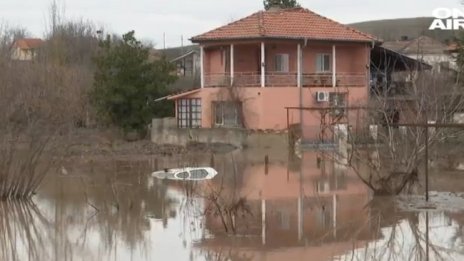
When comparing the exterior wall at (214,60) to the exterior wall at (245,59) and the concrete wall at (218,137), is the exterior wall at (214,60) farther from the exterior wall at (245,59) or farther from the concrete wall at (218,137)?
the concrete wall at (218,137)

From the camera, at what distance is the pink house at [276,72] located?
1571 inches

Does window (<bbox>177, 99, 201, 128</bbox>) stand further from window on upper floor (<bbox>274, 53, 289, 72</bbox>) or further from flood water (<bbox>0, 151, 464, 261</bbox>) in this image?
flood water (<bbox>0, 151, 464, 261</bbox>)

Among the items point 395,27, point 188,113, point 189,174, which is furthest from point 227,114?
point 395,27

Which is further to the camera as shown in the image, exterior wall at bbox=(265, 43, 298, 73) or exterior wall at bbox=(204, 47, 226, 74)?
exterior wall at bbox=(204, 47, 226, 74)

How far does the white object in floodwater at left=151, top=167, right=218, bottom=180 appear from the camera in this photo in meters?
24.0

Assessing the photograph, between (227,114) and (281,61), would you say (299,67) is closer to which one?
(281,61)

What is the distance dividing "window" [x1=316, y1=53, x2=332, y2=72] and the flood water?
19470 millimetres

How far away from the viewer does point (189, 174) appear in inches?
955

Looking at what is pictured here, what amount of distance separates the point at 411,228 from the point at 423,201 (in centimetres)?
315

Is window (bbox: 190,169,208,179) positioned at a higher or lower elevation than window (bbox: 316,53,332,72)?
lower

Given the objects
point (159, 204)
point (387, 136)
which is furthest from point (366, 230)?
point (159, 204)

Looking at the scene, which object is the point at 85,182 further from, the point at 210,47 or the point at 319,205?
Result: the point at 210,47

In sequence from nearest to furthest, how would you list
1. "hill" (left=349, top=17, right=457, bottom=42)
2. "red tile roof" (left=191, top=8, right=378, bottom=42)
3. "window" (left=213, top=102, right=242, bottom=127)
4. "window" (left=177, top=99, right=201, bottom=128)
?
1. "window" (left=213, top=102, right=242, bottom=127)
2. "red tile roof" (left=191, top=8, right=378, bottom=42)
3. "window" (left=177, top=99, right=201, bottom=128)
4. "hill" (left=349, top=17, right=457, bottom=42)

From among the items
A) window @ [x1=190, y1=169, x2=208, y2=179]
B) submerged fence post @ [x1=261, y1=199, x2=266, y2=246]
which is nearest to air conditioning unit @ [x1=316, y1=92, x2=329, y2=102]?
window @ [x1=190, y1=169, x2=208, y2=179]
